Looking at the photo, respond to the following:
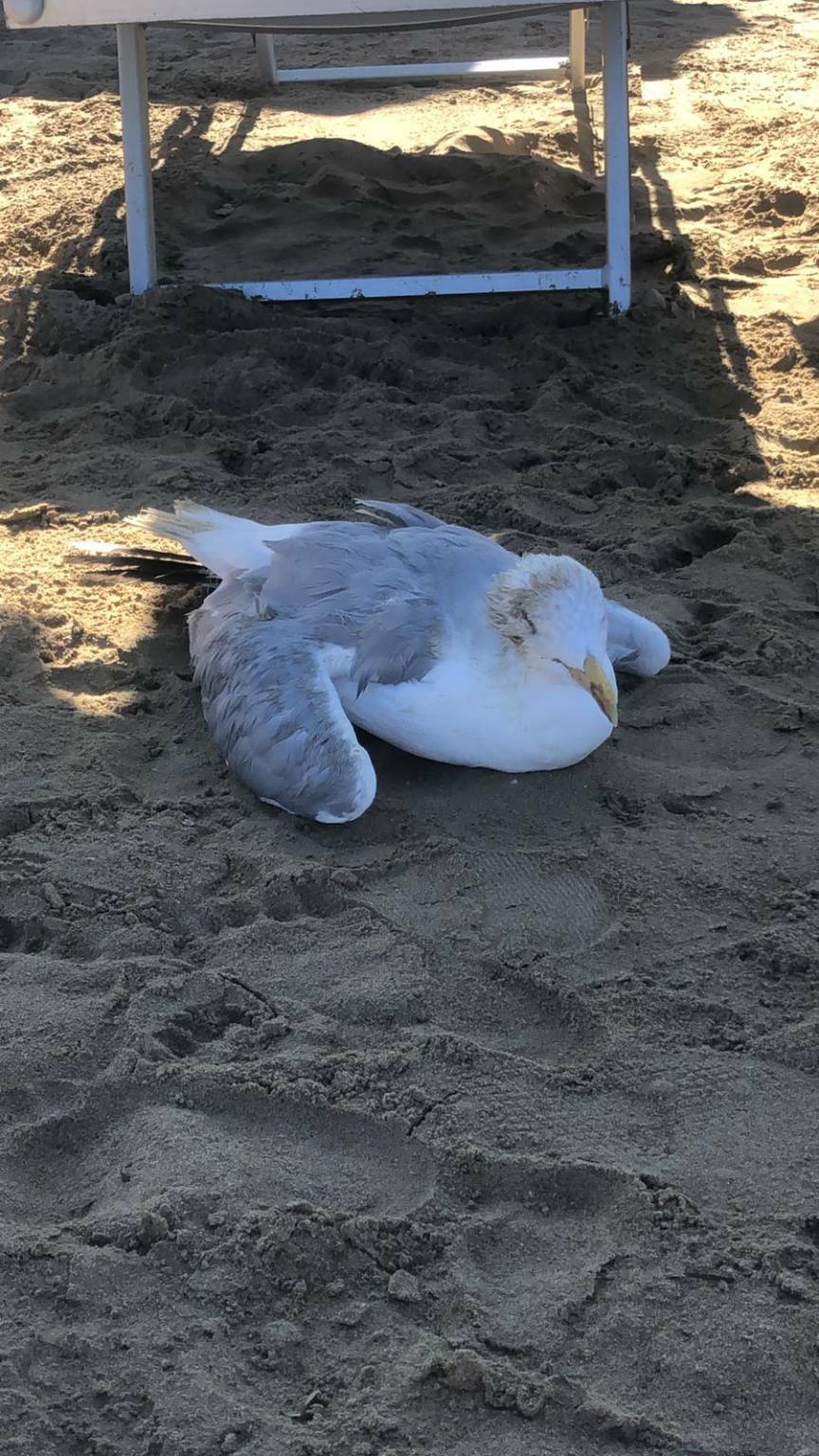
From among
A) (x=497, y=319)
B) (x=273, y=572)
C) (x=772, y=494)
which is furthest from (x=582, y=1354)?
(x=497, y=319)

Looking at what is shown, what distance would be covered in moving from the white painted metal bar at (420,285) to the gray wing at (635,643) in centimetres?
265

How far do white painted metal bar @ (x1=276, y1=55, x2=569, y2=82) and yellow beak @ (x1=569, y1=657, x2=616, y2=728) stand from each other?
6.59 m

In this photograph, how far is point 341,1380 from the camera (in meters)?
2.06

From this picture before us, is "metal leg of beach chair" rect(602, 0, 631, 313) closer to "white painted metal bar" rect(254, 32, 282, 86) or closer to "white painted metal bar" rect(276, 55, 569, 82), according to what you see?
"white painted metal bar" rect(276, 55, 569, 82)

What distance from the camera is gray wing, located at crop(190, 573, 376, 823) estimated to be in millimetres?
3215

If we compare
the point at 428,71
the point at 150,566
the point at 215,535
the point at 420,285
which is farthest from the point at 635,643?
the point at 428,71

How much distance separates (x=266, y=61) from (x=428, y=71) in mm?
956

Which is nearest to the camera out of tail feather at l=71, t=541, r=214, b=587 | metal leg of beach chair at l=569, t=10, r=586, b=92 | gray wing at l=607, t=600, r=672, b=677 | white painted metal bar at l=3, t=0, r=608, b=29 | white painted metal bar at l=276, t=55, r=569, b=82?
gray wing at l=607, t=600, r=672, b=677

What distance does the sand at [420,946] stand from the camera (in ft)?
6.86

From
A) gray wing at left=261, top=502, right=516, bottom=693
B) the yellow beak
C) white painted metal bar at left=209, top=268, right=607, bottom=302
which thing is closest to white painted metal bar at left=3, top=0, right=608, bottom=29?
white painted metal bar at left=209, top=268, right=607, bottom=302

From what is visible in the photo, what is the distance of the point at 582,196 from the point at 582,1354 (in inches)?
250

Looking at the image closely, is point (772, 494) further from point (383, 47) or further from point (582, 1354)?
point (383, 47)

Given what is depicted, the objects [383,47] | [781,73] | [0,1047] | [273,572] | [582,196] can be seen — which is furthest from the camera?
[383,47]

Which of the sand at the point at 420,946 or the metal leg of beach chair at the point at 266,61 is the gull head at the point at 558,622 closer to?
the sand at the point at 420,946
